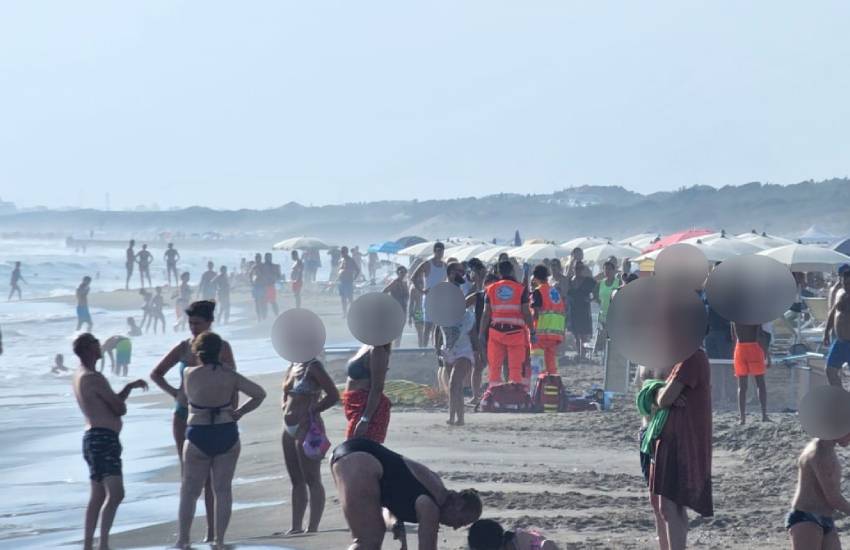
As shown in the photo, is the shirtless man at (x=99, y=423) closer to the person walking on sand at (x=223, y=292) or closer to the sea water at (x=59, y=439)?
the sea water at (x=59, y=439)

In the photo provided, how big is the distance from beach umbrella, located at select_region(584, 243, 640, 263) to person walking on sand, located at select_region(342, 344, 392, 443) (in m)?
22.6

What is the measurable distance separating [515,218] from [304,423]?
139 m

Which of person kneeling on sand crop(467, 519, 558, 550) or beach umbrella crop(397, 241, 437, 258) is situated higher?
beach umbrella crop(397, 241, 437, 258)

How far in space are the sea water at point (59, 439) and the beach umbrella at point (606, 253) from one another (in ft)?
22.6

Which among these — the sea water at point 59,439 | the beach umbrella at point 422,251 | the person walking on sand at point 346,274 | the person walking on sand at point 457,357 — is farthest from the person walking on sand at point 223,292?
the person walking on sand at point 457,357

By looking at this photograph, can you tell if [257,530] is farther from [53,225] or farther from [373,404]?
[53,225]

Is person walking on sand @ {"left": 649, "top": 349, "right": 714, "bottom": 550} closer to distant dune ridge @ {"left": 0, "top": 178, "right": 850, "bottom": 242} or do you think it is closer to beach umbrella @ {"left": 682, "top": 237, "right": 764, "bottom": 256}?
beach umbrella @ {"left": 682, "top": 237, "right": 764, "bottom": 256}

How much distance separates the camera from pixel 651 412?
6.95 m

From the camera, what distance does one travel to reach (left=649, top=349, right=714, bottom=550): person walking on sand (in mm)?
6691

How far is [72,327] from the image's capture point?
126 feet

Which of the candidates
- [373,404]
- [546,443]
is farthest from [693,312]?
[546,443]

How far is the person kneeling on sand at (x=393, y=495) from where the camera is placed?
660 cm

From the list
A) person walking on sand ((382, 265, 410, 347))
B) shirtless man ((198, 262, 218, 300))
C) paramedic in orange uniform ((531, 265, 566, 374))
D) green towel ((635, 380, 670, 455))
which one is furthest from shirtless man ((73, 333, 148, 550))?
shirtless man ((198, 262, 218, 300))

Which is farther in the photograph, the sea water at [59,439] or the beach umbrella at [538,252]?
the beach umbrella at [538,252]
